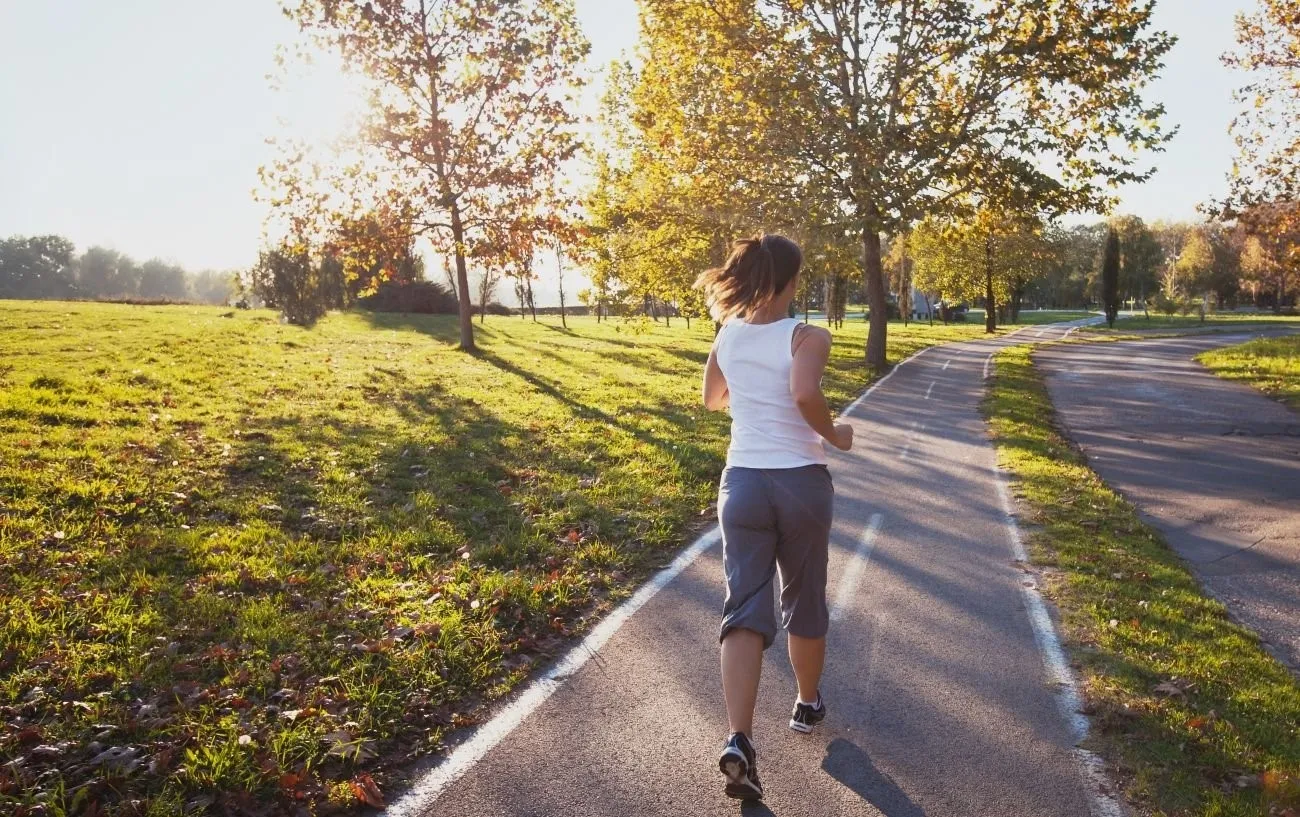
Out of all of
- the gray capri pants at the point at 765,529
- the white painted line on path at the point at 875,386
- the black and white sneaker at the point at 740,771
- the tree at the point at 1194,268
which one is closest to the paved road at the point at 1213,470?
the gray capri pants at the point at 765,529

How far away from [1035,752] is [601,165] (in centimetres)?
2278

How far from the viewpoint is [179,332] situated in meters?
21.2

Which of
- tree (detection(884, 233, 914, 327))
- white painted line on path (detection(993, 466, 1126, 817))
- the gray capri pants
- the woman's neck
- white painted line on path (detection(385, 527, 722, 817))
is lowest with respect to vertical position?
white painted line on path (detection(993, 466, 1126, 817))

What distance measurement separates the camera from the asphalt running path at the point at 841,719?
11.1 ft

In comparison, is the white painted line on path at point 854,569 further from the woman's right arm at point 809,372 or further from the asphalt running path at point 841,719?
the woman's right arm at point 809,372

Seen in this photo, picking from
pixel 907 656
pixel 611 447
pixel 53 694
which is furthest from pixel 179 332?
pixel 907 656

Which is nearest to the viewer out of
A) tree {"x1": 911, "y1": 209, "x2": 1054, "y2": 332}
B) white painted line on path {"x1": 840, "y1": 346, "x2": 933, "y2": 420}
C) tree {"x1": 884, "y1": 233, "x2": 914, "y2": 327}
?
white painted line on path {"x1": 840, "y1": 346, "x2": 933, "y2": 420}

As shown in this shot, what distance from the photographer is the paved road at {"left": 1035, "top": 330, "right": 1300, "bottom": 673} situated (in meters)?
6.32

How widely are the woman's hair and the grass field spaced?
2.43 meters

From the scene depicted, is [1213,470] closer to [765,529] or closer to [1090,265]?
[765,529]

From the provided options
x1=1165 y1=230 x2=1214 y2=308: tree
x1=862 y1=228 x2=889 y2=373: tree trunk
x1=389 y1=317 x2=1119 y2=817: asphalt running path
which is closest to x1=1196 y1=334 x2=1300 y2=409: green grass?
x1=862 y1=228 x2=889 y2=373: tree trunk

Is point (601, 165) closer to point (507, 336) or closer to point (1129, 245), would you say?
point (507, 336)

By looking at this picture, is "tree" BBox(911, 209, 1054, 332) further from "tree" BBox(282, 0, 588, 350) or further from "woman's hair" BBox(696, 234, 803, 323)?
"woman's hair" BBox(696, 234, 803, 323)

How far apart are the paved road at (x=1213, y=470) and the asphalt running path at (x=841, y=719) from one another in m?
1.72
